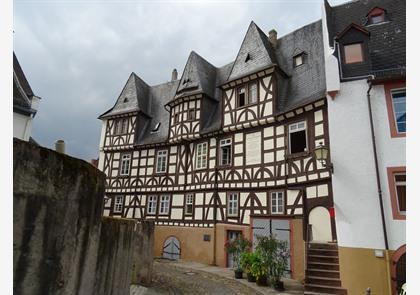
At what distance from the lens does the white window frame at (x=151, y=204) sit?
17828 millimetres

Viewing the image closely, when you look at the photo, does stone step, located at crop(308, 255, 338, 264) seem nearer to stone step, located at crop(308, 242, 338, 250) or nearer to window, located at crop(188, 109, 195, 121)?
stone step, located at crop(308, 242, 338, 250)

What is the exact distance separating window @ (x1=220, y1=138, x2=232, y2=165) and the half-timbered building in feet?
0.19

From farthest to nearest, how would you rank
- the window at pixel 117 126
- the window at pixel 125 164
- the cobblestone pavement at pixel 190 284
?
the window at pixel 117 126 < the window at pixel 125 164 < the cobblestone pavement at pixel 190 284

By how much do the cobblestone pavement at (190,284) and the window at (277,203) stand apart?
3638mm

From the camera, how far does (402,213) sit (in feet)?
26.0

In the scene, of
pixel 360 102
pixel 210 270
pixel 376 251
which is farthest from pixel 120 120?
pixel 376 251

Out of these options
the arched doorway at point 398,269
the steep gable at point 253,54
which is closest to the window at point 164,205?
the steep gable at point 253,54

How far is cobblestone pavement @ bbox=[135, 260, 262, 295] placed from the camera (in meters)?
8.95

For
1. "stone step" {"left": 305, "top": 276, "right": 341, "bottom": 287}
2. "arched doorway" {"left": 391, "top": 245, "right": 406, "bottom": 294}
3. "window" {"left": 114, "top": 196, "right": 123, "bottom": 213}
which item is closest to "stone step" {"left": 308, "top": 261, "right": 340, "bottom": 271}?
"stone step" {"left": 305, "top": 276, "right": 341, "bottom": 287}

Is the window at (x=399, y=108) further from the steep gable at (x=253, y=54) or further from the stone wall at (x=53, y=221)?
the stone wall at (x=53, y=221)

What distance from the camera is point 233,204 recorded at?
47.0 feet

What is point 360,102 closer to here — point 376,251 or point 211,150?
point 376,251

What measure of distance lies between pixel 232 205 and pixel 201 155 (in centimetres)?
359

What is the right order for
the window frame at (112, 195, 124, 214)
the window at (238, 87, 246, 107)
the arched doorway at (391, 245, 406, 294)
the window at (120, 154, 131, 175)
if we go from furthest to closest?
the window at (120, 154, 131, 175) → the window frame at (112, 195, 124, 214) → the window at (238, 87, 246, 107) → the arched doorway at (391, 245, 406, 294)
